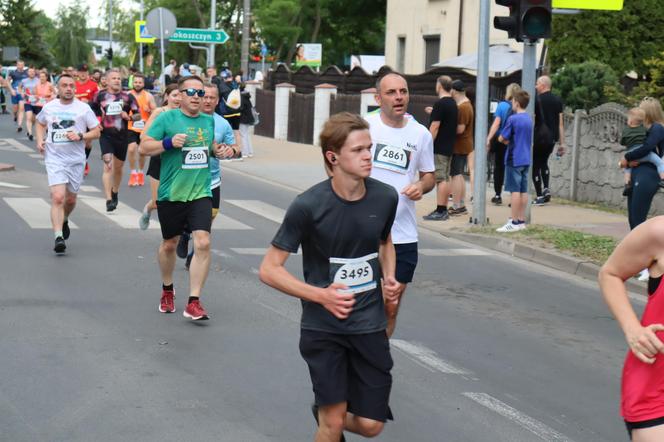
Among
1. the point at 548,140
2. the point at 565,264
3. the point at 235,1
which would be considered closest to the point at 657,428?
the point at 565,264

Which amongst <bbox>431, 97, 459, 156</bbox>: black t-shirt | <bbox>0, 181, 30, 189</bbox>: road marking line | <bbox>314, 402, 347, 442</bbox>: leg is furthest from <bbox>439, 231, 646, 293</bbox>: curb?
<bbox>0, 181, 30, 189</bbox>: road marking line

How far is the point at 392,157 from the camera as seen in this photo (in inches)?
280

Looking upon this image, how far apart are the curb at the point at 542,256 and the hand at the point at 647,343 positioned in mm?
7579

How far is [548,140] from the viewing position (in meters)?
17.1

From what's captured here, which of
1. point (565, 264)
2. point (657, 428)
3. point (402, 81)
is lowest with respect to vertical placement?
point (565, 264)

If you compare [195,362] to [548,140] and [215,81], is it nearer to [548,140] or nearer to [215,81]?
[548,140]

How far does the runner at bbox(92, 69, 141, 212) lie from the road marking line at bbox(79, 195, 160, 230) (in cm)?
27

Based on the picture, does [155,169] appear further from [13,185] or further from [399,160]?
[13,185]

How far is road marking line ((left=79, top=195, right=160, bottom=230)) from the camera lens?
14533mm

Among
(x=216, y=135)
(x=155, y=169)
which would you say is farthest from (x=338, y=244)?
(x=155, y=169)

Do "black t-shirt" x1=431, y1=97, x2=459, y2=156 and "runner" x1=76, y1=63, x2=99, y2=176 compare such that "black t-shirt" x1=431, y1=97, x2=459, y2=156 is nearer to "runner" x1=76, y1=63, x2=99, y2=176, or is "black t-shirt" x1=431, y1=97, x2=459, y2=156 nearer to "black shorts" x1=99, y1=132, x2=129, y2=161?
"black shorts" x1=99, y1=132, x2=129, y2=161

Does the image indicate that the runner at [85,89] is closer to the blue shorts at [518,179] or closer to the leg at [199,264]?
the blue shorts at [518,179]

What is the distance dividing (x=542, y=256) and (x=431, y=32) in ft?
86.1

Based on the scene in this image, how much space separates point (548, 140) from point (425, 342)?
30.1ft
